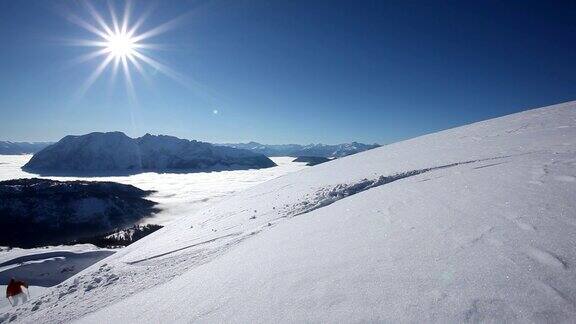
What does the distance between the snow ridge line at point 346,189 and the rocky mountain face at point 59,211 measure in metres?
65.0

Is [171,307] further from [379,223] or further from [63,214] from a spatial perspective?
[63,214]

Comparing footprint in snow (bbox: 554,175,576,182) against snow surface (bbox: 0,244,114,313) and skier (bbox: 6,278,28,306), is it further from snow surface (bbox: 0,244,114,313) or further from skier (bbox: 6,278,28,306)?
snow surface (bbox: 0,244,114,313)

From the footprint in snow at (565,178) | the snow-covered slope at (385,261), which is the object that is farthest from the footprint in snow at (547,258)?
the footprint in snow at (565,178)

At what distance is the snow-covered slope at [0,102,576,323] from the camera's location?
279cm

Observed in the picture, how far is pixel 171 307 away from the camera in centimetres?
442

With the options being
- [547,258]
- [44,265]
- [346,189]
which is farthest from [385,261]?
[44,265]

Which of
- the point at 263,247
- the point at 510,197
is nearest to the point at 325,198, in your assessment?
the point at 263,247

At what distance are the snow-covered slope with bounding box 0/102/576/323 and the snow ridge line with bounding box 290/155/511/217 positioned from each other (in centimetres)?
9

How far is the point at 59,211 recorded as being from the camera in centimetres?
6875

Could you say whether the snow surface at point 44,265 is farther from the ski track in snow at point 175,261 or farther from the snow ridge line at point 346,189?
the snow ridge line at point 346,189

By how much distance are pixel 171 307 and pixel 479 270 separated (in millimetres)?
3954

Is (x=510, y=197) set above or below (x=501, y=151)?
below

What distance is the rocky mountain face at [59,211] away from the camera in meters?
61.3

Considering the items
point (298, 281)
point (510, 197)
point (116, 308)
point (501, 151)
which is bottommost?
point (116, 308)
